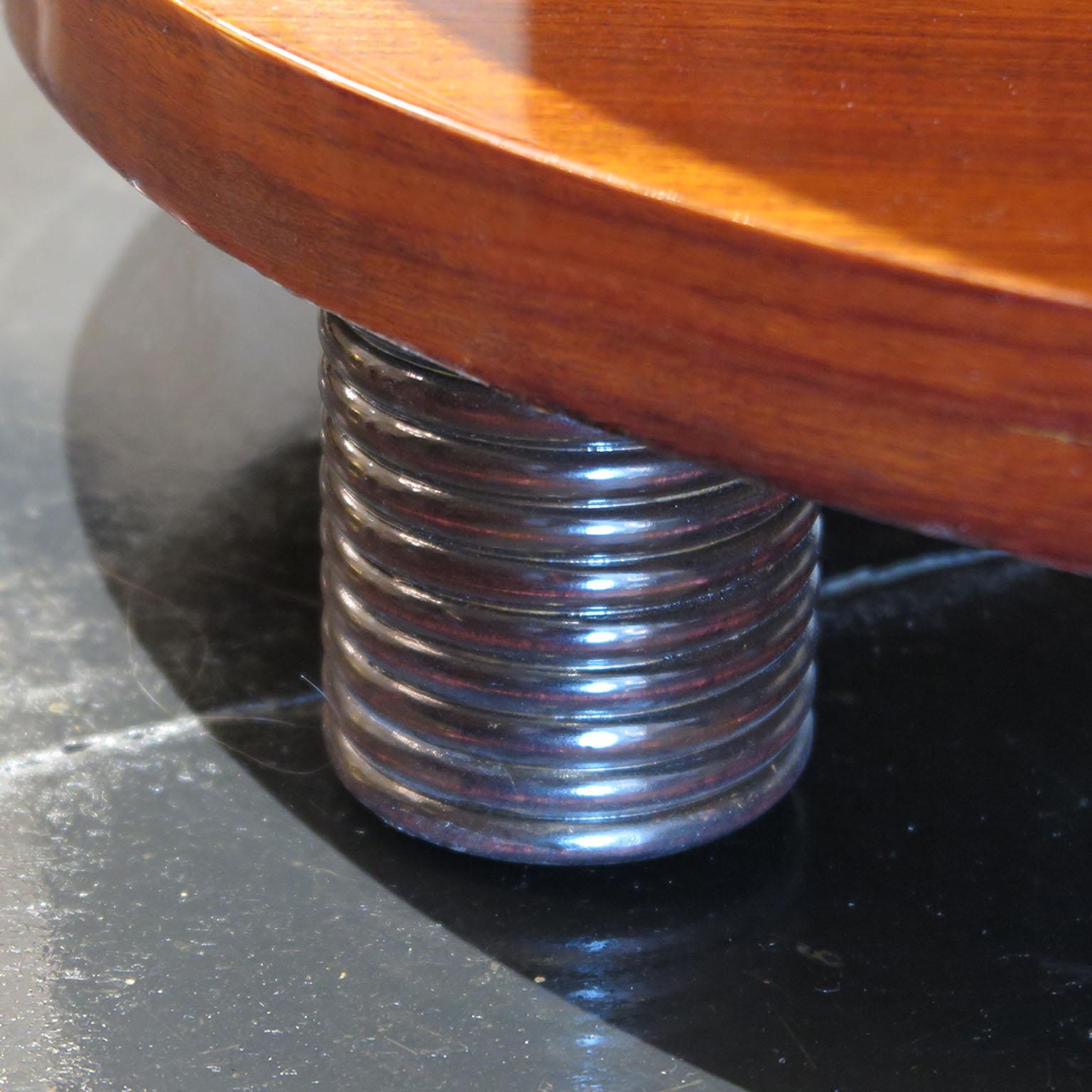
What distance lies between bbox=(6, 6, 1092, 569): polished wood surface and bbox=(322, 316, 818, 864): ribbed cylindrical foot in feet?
0.73

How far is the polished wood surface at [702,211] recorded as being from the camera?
0.43m

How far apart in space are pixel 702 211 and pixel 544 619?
1.37 ft

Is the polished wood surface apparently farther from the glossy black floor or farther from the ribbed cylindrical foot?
the glossy black floor

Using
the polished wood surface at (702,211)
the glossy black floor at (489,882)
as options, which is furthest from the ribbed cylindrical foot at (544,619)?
the polished wood surface at (702,211)

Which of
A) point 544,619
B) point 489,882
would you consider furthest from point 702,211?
point 489,882

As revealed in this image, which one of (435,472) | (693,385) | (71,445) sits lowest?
(71,445)

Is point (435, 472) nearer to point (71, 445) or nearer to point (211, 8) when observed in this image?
point (211, 8)

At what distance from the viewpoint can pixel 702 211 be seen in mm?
444

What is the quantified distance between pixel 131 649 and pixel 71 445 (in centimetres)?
39

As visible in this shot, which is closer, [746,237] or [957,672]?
[746,237]

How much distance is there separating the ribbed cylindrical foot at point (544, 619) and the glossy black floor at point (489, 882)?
5 cm

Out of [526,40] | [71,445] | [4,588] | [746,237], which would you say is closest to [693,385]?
[746,237]

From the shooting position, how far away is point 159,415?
5.00 ft

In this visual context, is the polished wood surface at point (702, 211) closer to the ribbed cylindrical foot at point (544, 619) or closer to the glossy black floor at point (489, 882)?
the ribbed cylindrical foot at point (544, 619)
